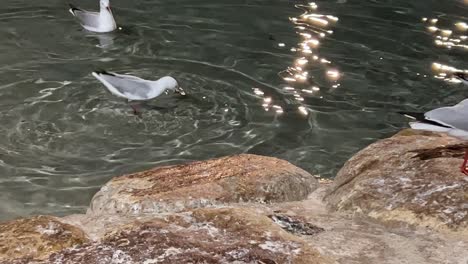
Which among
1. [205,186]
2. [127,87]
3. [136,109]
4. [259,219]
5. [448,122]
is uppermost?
[448,122]

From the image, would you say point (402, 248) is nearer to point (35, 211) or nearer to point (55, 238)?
point (55, 238)

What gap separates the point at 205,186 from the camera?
5.02m

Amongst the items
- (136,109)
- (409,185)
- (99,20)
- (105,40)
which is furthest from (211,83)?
(409,185)

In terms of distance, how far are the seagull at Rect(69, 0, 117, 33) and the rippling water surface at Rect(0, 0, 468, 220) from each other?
0.17 meters

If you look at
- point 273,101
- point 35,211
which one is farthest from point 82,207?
point 273,101

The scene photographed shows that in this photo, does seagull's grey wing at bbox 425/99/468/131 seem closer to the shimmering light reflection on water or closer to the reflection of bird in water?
the shimmering light reflection on water

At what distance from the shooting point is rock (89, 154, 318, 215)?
483cm

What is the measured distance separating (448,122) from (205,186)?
170 centimetres

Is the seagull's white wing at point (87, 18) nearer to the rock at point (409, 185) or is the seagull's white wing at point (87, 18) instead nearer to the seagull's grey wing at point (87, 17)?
the seagull's grey wing at point (87, 17)

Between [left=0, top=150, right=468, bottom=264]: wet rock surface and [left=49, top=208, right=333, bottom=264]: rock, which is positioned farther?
[left=0, top=150, right=468, bottom=264]: wet rock surface

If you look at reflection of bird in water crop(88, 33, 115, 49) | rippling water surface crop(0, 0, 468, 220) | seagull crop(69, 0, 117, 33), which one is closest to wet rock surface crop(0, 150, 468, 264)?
rippling water surface crop(0, 0, 468, 220)

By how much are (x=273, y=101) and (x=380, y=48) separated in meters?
2.97

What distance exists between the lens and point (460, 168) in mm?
4871

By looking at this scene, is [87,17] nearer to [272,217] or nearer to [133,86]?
[133,86]
